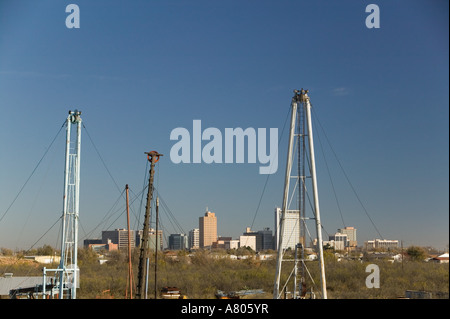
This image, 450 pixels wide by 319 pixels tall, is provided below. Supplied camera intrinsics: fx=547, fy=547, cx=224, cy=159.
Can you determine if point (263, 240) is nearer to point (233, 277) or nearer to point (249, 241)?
point (249, 241)

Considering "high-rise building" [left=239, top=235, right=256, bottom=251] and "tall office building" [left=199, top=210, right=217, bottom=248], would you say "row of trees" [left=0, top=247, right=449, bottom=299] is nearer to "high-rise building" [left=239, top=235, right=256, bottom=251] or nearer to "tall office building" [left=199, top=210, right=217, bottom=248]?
"tall office building" [left=199, top=210, right=217, bottom=248]


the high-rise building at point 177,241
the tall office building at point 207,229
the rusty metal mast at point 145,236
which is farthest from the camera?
the high-rise building at point 177,241

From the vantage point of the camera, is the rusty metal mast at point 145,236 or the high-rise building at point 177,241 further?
the high-rise building at point 177,241

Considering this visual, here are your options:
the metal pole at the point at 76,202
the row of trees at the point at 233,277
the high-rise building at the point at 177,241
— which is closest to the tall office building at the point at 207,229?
the high-rise building at the point at 177,241

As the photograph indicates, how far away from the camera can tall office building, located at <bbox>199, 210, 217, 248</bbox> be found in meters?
104

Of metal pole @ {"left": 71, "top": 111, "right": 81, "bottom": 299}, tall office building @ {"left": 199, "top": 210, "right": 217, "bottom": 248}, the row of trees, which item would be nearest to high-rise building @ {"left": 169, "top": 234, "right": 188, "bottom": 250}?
tall office building @ {"left": 199, "top": 210, "right": 217, "bottom": 248}

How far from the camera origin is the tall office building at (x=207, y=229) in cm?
10381

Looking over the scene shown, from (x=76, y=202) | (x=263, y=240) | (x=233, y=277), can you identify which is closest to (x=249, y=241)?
(x=263, y=240)

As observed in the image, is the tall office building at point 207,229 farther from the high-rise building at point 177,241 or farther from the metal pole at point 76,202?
the metal pole at point 76,202

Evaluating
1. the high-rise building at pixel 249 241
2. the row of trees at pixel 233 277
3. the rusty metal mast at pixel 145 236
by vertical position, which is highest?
the rusty metal mast at pixel 145 236

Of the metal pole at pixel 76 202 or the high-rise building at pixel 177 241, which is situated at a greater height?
the metal pole at pixel 76 202

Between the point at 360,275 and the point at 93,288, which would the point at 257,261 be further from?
the point at 93,288
